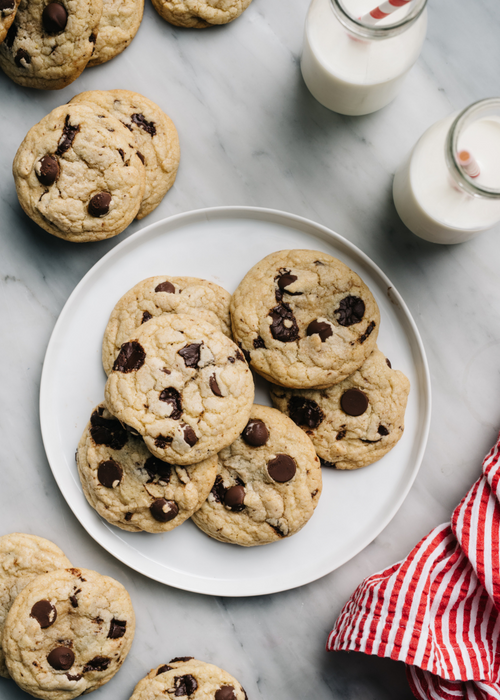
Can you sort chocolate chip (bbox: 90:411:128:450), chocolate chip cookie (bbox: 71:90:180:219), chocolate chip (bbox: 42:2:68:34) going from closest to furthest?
chocolate chip (bbox: 42:2:68:34)
chocolate chip (bbox: 90:411:128:450)
chocolate chip cookie (bbox: 71:90:180:219)

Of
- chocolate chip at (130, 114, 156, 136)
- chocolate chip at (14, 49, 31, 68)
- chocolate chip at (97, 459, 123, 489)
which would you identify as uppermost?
chocolate chip at (14, 49, 31, 68)

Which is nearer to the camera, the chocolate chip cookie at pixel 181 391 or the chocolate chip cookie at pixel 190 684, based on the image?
the chocolate chip cookie at pixel 181 391

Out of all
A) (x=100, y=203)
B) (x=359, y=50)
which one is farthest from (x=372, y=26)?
(x=100, y=203)

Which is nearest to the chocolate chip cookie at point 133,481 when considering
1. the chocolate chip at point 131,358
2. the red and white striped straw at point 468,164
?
the chocolate chip at point 131,358

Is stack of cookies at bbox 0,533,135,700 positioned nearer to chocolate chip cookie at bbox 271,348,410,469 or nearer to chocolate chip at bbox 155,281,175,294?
chocolate chip cookie at bbox 271,348,410,469

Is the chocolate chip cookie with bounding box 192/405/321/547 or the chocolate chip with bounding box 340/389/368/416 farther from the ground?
the chocolate chip with bounding box 340/389/368/416

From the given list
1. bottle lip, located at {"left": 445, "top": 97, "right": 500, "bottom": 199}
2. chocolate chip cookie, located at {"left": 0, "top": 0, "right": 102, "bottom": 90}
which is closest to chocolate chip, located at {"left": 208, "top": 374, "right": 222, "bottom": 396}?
bottle lip, located at {"left": 445, "top": 97, "right": 500, "bottom": 199}

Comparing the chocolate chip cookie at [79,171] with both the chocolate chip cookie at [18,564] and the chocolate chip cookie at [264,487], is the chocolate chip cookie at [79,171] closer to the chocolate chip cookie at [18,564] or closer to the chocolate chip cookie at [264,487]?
the chocolate chip cookie at [264,487]
